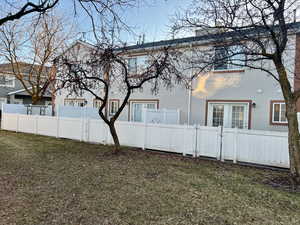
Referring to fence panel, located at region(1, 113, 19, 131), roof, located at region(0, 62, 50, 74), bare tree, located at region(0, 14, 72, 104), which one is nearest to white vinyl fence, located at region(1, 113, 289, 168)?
fence panel, located at region(1, 113, 19, 131)

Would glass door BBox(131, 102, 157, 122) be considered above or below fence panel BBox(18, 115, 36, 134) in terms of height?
above

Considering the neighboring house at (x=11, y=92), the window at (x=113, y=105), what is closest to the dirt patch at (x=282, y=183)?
the window at (x=113, y=105)

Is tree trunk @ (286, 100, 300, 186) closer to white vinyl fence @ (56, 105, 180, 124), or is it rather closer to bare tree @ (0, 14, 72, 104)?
white vinyl fence @ (56, 105, 180, 124)

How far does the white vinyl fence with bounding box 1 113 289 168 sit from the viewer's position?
286 inches

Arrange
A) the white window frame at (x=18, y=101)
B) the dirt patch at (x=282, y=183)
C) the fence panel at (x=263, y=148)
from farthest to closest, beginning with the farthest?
the white window frame at (x=18, y=101) < the fence panel at (x=263, y=148) < the dirt patch at (x=282, y=183)

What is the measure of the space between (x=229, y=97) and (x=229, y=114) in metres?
0.88

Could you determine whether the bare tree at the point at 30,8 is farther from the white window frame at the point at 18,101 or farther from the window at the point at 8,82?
the white window frame at the point at 18,101

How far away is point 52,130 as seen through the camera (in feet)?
43.0

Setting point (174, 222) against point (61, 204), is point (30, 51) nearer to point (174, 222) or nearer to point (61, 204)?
point (61, 204)

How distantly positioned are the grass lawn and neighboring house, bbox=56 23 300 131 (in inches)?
178

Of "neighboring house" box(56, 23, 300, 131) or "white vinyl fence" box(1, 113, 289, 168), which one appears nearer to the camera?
"white vinyl fence" box(1, 113, 289, 168)

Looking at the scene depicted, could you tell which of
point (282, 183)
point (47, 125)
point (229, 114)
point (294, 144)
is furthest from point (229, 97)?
point (47, 125)

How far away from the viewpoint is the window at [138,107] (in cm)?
1441

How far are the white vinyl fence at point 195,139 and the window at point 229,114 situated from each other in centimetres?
379
